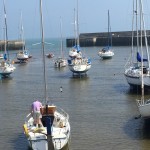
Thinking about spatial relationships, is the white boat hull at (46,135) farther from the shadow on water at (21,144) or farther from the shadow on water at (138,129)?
the shadow on water at (138,129)

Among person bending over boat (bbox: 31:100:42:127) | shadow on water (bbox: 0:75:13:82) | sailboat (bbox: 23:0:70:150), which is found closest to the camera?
sailboat (bbox: 23:0:70:150)

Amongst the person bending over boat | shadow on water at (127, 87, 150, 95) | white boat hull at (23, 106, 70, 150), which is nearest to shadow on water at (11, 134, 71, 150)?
white boat hull at (23, 106, 70, 150)

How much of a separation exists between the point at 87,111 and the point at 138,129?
6948mm

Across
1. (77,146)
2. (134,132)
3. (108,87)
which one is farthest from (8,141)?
(108,87)

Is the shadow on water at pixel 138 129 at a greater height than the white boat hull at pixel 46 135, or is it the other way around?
the white boat hull at pixel 46 135

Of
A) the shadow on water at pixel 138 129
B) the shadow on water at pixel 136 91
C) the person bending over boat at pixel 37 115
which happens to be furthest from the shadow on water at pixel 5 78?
the person bending over boat at pixel 37 115

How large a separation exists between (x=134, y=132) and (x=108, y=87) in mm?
19236

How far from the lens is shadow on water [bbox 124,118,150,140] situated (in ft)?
73.1

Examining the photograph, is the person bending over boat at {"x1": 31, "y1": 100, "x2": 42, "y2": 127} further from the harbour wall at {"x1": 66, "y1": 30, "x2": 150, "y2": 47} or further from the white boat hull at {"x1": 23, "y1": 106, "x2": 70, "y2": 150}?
the harbour wall at {"x1": 66, "y1": 30, "x2": 150, "y2": 47}

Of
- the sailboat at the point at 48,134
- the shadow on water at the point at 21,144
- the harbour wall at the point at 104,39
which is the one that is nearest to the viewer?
the sailboat at the point at 48,134

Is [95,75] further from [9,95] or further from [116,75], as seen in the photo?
[9,95]

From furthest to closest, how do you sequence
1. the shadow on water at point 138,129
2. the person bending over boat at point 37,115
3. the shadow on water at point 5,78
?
the shadow on water at point 5,78
the shadow on water at point 138,129
the person bending over boat at point 37,115

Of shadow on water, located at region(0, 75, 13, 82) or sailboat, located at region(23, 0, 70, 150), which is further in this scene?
shadow on water, located at region(0, 75, 13, 82)

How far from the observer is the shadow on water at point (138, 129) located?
73.1 feet
